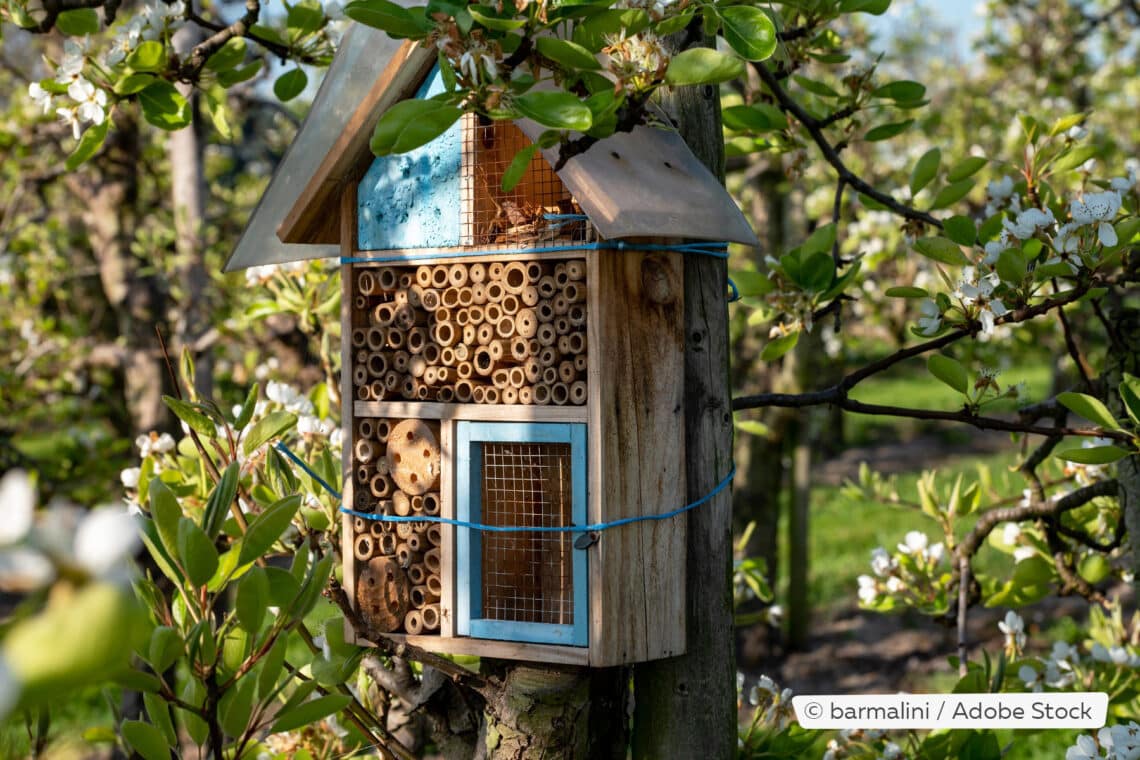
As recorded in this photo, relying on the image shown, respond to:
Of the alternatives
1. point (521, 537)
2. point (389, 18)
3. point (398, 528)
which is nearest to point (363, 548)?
point (398, 528)

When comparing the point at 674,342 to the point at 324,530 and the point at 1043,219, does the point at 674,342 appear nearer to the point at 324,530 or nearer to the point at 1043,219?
the point at 1043,219

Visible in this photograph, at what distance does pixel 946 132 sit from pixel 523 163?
26.3ft

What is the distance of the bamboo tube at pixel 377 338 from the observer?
6.39 ft

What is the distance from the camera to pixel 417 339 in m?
1.91

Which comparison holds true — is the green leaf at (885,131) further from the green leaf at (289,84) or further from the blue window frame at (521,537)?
the green leaf at (289,84)

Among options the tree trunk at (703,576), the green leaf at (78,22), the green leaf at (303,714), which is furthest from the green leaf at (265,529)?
the green leaf at (78,22)

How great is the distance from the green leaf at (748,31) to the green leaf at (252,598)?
0.93 metres

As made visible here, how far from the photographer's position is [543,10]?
134 centimetres

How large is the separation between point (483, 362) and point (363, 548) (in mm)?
433

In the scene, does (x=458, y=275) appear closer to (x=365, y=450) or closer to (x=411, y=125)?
(x=365, y=450)

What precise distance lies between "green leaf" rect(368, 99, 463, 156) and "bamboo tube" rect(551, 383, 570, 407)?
1.80 ft

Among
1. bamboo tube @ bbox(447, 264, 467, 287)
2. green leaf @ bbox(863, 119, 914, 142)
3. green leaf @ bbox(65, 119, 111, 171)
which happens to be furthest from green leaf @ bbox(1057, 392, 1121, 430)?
green leaf @ bbox(65, 119, 111, 171)

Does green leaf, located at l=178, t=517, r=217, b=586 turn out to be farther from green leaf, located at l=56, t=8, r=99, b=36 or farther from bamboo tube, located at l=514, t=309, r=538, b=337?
green leaf, located at l=56, t=8, r=99, b=36

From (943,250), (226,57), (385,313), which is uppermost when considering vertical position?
(226,57)
